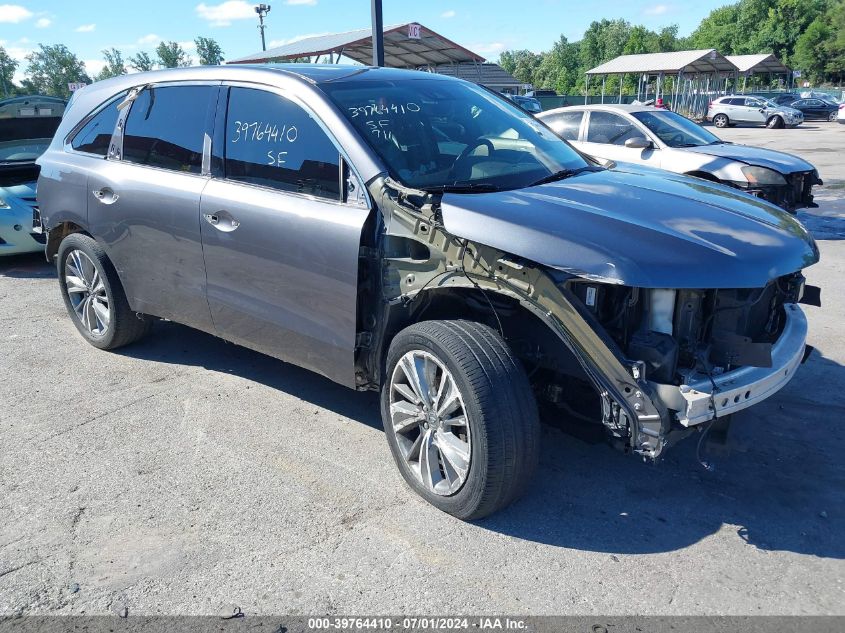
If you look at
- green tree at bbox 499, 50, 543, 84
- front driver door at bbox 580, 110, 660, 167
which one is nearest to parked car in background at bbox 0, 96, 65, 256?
front driver door at bbox 580, 110, 660, 167

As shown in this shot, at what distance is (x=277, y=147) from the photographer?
3.83 m

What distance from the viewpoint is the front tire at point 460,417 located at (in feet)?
9.59

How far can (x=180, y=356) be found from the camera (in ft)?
17.5

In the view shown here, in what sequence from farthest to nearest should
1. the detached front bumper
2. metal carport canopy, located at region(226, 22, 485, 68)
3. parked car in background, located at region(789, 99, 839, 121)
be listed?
parked car in background, located at region(789, 99, 839, 121), metal carport canopy, located at region(226, 22, 485, 68), the detached front bumper

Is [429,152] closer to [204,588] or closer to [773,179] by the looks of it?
[204,588]

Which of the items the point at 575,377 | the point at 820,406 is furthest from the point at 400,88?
the point at 820,406

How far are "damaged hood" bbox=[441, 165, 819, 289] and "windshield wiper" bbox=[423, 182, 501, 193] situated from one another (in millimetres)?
129

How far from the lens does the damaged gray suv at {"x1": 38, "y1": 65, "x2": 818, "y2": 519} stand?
112 inches

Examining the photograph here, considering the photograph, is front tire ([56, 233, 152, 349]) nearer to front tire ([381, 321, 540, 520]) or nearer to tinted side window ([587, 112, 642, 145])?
front tire ([381, 321, 540, 520])

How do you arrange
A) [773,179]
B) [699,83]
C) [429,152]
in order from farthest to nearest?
[699,83], [773,179], [429,152]

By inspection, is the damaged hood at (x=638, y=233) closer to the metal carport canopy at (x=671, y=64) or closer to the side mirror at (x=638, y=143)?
the side mirror at (x=638, y=143)

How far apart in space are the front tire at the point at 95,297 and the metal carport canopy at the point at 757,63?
49956mm

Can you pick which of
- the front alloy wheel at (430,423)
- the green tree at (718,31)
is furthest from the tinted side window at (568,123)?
the green tree at (718,31)

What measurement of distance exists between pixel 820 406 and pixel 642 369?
2204 millimetres
